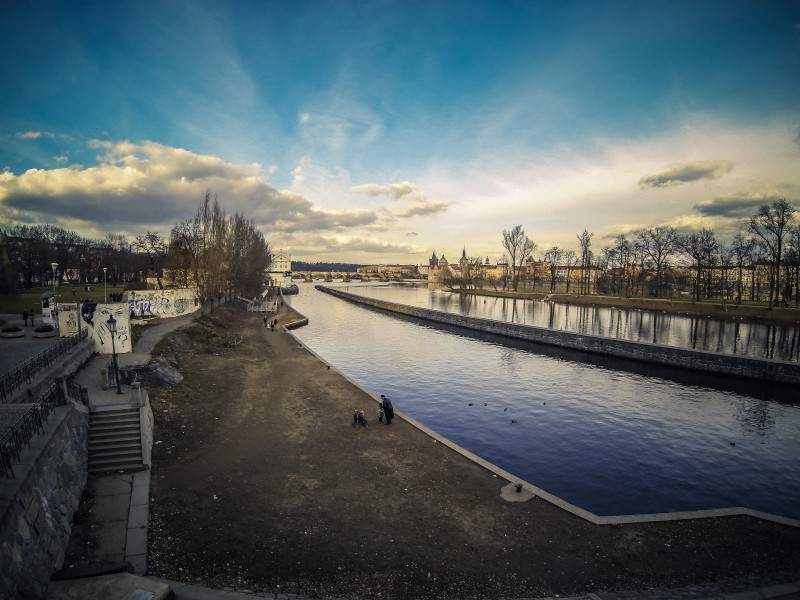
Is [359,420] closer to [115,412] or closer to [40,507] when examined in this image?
[115,412]

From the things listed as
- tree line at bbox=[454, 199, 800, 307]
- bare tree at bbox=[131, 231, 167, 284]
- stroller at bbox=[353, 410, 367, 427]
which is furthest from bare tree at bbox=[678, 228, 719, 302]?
bare tree at bbox=[131, 231, 167, 284]

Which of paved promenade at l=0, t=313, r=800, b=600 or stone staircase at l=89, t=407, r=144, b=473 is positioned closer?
paved promenade at l=0, t=313, r=800, b=600

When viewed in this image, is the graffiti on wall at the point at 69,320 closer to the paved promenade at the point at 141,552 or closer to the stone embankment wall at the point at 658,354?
the paved promenade at the point at 141,552

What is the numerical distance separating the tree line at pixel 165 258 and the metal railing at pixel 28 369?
626 inches

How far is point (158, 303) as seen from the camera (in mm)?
42250

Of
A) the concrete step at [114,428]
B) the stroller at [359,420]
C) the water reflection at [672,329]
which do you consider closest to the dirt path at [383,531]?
the stroller at [359,420]

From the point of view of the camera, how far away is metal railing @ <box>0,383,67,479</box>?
8.38m

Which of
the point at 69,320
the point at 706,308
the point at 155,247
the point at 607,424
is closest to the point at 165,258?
the point at 155,247

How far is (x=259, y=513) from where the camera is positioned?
11523 mm

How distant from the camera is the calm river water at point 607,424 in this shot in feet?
48.8

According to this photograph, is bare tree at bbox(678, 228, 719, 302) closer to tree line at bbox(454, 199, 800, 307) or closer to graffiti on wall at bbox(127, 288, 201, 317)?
tree line at bbox(454, 199, 800, 307)

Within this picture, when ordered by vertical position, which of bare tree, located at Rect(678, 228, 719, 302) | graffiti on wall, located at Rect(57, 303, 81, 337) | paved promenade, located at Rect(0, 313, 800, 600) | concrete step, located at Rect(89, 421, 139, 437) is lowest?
paved promenade, located at Rect(0, 313, 800, 600)

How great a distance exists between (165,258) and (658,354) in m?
82.2

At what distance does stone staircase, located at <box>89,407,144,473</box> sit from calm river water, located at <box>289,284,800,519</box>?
13255mm
